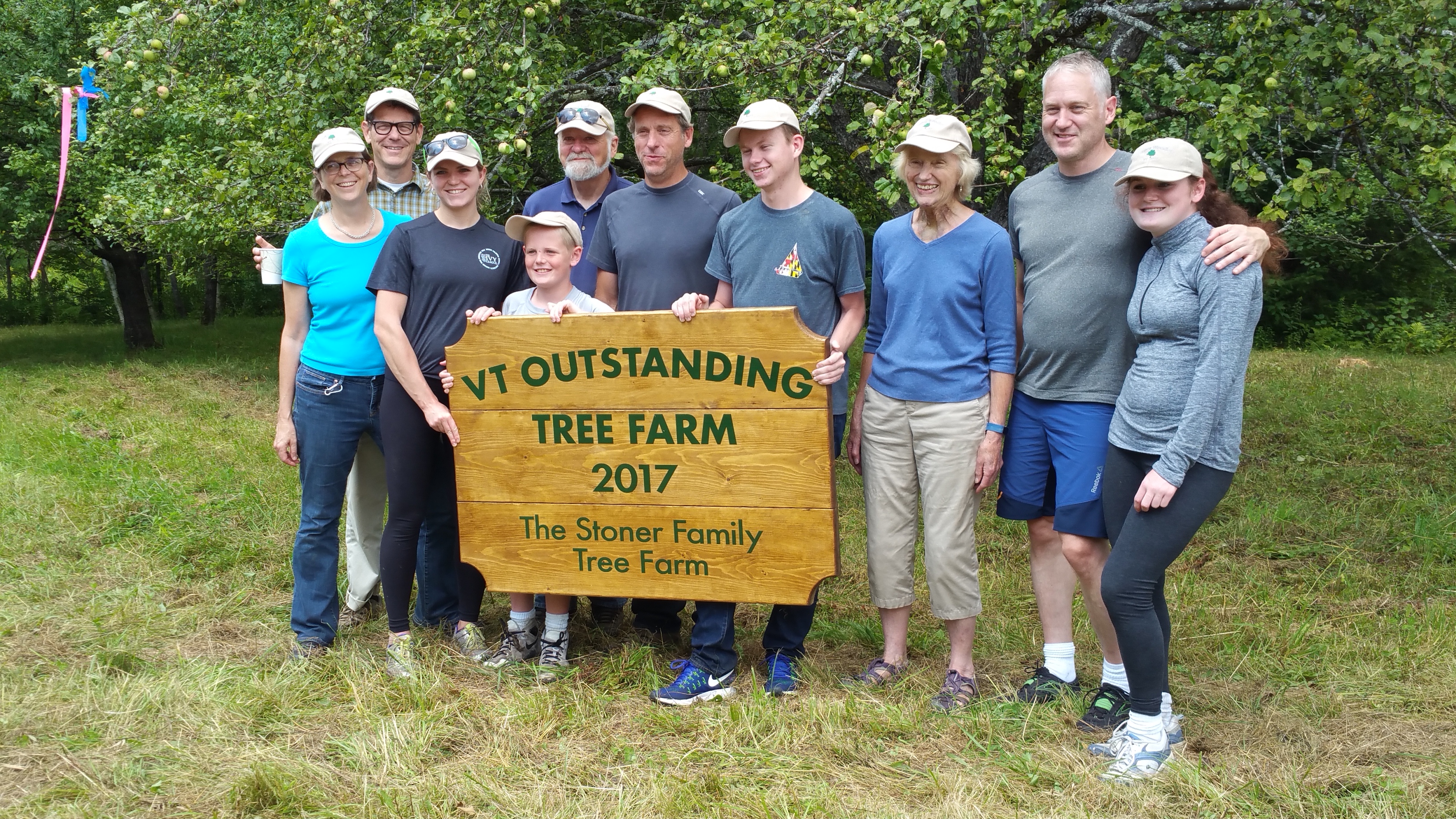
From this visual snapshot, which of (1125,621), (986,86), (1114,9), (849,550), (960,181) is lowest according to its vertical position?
(849,550)

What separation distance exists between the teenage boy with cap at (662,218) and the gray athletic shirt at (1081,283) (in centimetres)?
123

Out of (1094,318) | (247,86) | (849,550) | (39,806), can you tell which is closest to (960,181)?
(1094,318)

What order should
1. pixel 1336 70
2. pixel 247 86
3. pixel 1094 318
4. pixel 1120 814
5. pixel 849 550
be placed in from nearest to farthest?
1. pixel 1120 814
2. pixel 1094 318
3. pixel 1336 70
4. pixel 849 550
5. pixel 247 86

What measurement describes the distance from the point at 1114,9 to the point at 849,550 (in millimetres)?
3517

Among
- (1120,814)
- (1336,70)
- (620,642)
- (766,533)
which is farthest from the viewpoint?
(1336,70)

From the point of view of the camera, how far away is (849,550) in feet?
20.2

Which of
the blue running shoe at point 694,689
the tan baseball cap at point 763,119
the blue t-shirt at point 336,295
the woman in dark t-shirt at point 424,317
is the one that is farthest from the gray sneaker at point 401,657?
Result: the tan baseball cap at point 763,119

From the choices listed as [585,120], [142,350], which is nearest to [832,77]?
[585,120]

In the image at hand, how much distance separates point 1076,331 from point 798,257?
1.02 meters

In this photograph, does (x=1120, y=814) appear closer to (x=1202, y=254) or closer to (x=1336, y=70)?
(x=1202, y=254)

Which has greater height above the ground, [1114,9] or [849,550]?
[1114,9]

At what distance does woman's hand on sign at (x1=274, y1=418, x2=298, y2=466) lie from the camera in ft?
14.7

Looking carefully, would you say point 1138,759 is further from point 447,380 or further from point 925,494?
point 447,380

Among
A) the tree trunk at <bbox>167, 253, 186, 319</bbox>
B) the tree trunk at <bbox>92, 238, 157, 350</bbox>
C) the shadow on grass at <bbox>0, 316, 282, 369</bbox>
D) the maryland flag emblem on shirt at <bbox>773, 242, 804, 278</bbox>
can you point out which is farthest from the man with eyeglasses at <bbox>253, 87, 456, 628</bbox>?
the tree trunk at <bbox>167, 253, 186, 319</bbox>
